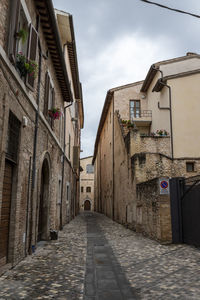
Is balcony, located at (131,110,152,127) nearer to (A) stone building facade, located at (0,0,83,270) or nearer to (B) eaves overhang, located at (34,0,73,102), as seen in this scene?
(B) eaves overhang, located at (34,0,73,102)

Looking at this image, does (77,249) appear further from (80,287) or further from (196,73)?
(196,73)

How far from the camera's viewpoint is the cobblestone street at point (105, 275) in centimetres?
423

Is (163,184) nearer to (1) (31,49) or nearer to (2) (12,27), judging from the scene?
(1) (31,49)

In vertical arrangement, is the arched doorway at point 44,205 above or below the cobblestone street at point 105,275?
above

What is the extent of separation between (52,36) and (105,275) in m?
7.25

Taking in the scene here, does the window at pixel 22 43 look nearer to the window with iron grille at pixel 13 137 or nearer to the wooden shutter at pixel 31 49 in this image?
the wooden shutter at pixel 31 49

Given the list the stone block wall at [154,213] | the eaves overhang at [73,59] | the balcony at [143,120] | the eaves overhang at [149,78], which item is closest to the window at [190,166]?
the stone block wall at [154,213]

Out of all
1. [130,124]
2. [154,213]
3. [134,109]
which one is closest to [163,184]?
[154,213]

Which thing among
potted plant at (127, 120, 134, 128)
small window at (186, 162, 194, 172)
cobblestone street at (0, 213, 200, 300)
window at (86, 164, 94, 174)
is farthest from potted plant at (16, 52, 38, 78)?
window at (86, 164, 94, 174)

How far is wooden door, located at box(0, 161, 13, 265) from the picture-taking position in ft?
17.7

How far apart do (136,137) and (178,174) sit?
291cm

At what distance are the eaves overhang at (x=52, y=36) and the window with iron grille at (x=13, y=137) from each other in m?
3.64

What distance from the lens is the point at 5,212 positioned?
18.4ft

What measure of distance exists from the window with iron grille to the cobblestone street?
2.34 m
